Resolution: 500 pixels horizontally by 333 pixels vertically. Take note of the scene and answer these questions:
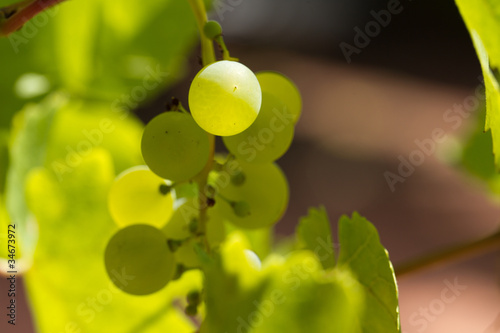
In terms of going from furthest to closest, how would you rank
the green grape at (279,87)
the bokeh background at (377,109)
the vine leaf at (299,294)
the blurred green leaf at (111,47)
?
the bokeh background at (377,109) < the blurred green leaf at (111,47) < the green grape at (279,87) < the vine leaf at (299,294)

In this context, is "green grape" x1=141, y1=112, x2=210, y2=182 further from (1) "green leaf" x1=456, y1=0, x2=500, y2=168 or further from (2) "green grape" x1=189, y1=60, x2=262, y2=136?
(1) "green leaf" x1=456, y1=0, x2=500, y2=168

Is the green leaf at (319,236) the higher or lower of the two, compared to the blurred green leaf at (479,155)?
higher

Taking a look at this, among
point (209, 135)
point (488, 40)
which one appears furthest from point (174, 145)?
point (488, 40)

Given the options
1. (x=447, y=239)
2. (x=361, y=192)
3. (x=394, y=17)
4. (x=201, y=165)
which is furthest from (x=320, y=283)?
(x=394, y=17)

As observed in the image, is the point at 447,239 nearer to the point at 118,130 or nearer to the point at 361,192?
the point at 361,192

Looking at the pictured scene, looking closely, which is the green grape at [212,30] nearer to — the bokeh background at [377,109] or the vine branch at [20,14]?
the vine branch at [20,14]

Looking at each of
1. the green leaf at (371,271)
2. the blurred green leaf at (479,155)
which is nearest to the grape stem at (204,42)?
the green leaf at (371,271)

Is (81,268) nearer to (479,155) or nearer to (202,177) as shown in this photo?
(202,177)
